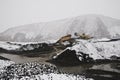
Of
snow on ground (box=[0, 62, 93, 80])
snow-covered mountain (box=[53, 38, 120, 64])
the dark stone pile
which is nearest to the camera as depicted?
snow on ground (box=[0, 62, 93, 80])

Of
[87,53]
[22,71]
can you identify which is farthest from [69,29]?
[22,71]

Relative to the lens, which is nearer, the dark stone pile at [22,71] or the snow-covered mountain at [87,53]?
the dark stone pile at [22,71]

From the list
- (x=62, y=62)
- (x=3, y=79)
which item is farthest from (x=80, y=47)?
(x=3, y=79)

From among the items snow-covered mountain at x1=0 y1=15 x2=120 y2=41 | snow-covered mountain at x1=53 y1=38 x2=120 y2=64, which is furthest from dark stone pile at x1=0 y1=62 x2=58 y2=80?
snow-covered mountain at x1=0 y1=15 x2=120 y2=41

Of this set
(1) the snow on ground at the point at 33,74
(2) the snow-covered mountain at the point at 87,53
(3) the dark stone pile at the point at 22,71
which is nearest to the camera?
(1) the snow on ground at the point at 33,74

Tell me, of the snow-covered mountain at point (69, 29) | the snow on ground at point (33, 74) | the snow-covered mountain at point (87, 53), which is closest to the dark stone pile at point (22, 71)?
the snow on ground at point (33, 74)

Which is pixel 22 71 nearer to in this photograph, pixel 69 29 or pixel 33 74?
pixel 33 74

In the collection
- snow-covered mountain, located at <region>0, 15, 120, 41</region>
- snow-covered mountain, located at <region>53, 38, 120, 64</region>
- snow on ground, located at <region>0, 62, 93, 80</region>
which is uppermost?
snow-covered mountain, located at <region>0, 15, 120, 41</region>

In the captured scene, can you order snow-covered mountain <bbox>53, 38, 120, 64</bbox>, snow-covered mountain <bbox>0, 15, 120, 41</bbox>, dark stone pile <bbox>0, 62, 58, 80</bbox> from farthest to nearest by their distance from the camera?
snow-covered mountain <bbox>0, 15, 120, 41</bbox>
snow-covered mountain <bbox>53, 38, 120, 64</bbox>
dark stone pile <bbox>0, 62, 58, 80</bbox>

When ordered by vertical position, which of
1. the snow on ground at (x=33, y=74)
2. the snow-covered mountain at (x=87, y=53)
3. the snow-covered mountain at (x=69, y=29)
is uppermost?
the snow-covered mountain at (x=69, y=29)

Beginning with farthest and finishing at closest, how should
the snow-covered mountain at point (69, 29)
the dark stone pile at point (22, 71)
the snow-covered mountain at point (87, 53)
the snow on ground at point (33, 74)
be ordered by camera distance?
the snow-covered mountain at point (69, 29)
the snow-covered mountain at point (87, 53)
the dark stone pile at point (22, 71)
the snow on ground at point (33, 74)

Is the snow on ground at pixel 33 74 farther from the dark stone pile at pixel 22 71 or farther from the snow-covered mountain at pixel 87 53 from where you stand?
the snow-covered mountain at pixel 87 53

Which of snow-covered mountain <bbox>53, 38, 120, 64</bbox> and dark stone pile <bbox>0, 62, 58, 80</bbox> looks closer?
dark stone pile <bbox>0, 62, 58, 80</bbox>

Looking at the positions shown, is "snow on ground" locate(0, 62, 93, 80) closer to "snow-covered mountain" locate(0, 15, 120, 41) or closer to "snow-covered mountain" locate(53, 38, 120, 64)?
"snow-covered mountain" locate(53, 38, 120, 64)
